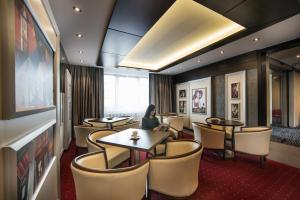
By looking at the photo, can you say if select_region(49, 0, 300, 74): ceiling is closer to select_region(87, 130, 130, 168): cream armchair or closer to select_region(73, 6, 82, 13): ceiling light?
select_region(73, 6, 82, 13): ceiling light

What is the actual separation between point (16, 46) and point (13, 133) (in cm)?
55

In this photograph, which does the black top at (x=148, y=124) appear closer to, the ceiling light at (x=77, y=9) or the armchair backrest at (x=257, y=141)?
the armchair backrest at (x=257, y=141)

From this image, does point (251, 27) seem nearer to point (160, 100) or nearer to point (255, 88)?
point (255, 88)

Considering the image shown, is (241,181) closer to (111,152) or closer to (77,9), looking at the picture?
(111,152)

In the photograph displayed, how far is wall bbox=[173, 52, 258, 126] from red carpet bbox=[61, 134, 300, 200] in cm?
158

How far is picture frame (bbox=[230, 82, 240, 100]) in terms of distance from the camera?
4782 millimetres

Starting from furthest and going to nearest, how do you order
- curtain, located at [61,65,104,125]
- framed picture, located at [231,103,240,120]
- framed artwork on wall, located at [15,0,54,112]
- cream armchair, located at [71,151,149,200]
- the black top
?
curtain, located at [61,65,104,125]
framed picture, located at [231,103,240,120]
the black top
cream armchair, located at [71,151,149,200]
framed artwork on wall, located at [15,0,54,112]

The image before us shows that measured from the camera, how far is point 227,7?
2.33 m

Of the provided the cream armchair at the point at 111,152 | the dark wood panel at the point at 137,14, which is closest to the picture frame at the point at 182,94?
the dark wood panel at the point at 137,14

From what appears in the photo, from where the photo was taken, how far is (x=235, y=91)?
4.87 metres

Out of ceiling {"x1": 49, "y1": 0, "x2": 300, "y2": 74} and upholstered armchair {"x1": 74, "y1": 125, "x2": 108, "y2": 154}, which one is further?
upholstered armchair {"x1": 74, "y1": 125, "x2": 108, "y2": 154}

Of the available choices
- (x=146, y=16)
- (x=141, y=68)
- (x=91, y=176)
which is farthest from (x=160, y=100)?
(x=91, y=176)

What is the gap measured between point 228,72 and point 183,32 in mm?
2381

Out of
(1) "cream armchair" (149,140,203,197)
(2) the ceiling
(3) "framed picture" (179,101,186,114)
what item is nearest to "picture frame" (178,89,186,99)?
(3) "framed picture" (179,101,186,114)
